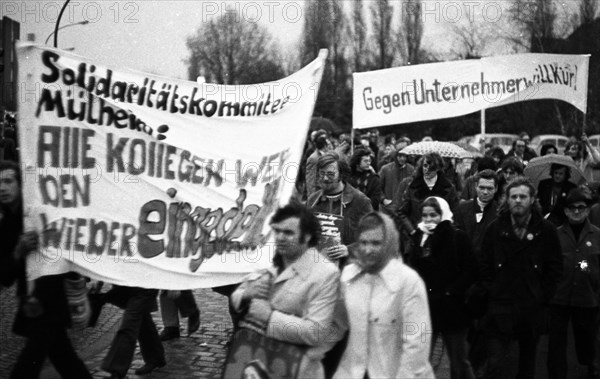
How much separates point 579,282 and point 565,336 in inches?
17.1

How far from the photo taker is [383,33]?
58812mm

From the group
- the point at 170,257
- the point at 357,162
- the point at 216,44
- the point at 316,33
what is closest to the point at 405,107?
the point at 357,162

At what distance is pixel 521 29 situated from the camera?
135 ft

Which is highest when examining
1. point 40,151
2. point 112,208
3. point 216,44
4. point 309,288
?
point 216,44

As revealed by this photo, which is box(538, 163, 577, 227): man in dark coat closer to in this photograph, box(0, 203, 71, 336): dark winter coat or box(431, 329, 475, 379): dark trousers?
box(431, 329, 475, 379): dark trousers

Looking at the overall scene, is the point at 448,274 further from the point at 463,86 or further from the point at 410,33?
the point at 410,33

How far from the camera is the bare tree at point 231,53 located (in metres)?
39.7

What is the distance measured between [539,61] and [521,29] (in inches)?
1187

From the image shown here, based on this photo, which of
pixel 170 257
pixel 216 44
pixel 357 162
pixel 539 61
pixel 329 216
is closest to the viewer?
pixel 170 257

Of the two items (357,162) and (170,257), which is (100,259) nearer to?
(170,257)

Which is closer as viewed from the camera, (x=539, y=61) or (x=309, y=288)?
(x=309, y=288)

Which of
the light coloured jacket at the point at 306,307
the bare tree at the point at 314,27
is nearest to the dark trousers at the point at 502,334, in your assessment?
the light coloured jacket at the point at 306,307

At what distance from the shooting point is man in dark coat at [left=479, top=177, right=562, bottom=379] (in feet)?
18.6

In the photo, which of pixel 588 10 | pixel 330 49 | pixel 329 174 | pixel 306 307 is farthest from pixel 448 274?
pixel 330 49
